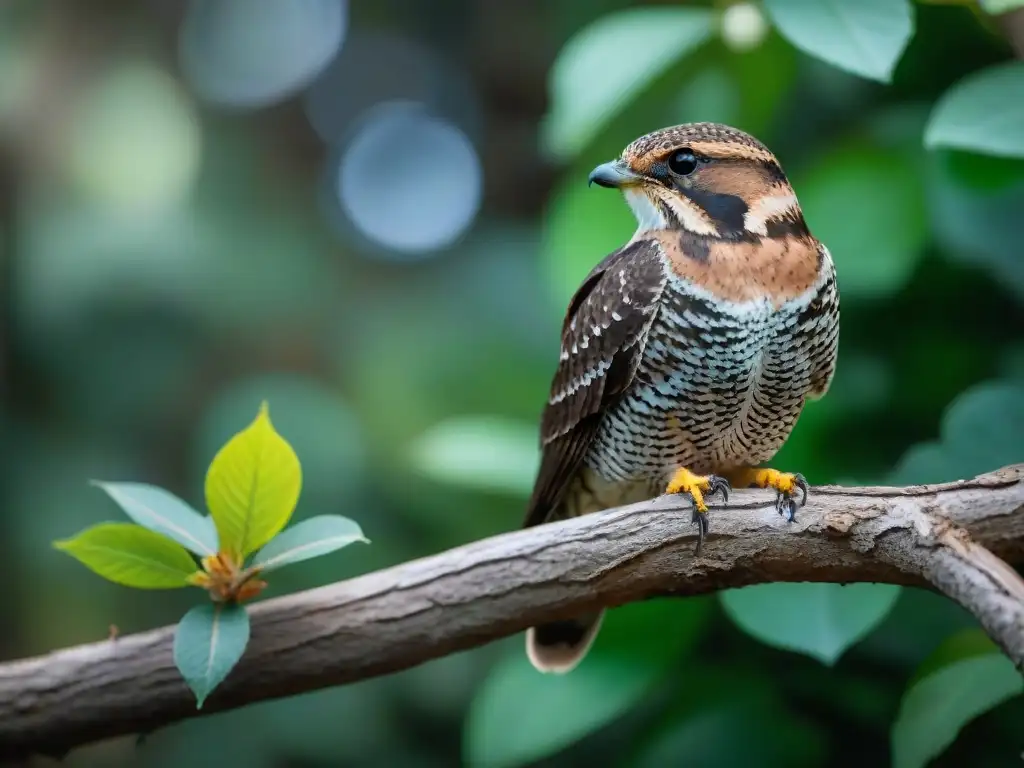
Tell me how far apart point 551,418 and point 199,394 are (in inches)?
84.7

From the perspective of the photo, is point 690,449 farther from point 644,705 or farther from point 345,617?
point 644,705

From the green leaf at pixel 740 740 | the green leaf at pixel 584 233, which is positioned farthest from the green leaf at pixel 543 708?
Result: the green leaf at pixel 584 233

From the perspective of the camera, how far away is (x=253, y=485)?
Answer: 1419mm

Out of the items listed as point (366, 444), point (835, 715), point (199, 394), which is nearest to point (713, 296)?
point (835, 715)

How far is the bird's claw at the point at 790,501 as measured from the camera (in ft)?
4.61

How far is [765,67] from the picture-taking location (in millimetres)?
2062

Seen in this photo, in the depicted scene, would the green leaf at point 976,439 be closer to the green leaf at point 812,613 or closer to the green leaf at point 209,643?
the green leaf at point 812,613

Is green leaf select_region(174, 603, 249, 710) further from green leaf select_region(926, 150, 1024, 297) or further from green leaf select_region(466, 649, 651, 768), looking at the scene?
green leaf select_region(926, 150, 1024, 297)

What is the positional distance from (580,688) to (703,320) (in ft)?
2.58

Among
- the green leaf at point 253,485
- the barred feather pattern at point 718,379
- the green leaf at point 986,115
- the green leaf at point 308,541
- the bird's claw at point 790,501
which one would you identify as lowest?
the bird's claw at point 790,501

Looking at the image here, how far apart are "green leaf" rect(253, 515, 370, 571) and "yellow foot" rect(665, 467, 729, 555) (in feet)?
1.59

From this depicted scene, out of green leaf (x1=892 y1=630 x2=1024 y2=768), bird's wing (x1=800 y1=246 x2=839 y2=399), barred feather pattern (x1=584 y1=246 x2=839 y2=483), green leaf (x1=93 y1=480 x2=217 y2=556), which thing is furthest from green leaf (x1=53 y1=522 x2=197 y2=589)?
green leaf (x1=892 y1=630 x2=1024 y2=768)

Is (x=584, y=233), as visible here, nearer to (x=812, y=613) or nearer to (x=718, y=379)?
(x=718, y=379)

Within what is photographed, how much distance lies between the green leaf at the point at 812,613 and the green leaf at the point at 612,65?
911mm
